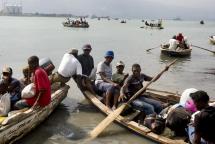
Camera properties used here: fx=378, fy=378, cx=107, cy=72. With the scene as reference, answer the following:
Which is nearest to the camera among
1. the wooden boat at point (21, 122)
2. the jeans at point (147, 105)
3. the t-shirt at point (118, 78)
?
the wooden boat at point (21, 122)

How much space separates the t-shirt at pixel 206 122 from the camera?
210 inches

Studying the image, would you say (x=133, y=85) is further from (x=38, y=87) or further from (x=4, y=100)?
(x=4, y=100)

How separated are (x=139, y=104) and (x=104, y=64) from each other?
1.82 meters

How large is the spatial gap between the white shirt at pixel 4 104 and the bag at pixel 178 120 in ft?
11.2

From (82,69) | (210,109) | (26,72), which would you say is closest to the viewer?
(210,109)

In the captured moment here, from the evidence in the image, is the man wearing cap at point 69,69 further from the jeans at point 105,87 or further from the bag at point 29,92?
the bag at point 29,92

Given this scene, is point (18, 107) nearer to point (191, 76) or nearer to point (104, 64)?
point (104, 64)

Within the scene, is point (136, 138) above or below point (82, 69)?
below

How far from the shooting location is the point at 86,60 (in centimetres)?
1089

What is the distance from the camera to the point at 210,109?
5.42 meters

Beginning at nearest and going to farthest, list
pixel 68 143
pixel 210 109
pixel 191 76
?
pixel 210 109 → pixel 68 143 → pixel 191 76

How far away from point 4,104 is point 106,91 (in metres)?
2.90

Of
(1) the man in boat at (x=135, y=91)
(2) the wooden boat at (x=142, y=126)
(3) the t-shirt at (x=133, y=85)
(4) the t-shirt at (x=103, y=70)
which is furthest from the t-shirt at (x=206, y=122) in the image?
(4) the t-shirt at (x=103, y=70)

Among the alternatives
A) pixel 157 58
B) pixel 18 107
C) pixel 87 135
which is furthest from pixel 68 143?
pixel 157 58
